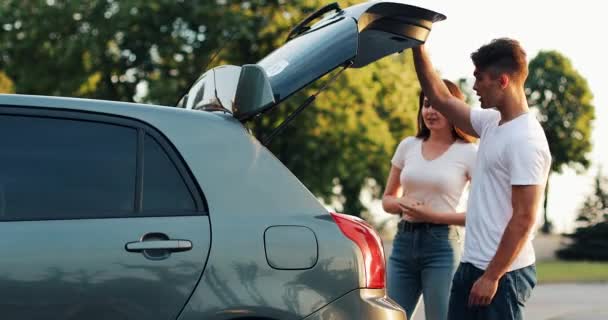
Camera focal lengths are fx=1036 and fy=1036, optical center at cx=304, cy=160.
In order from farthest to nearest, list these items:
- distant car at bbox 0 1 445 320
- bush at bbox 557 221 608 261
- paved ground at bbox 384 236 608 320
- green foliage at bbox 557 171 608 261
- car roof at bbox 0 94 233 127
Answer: green foliage at bbox 557 171 608 261 < bush at bbox 557 221 608 261 < paved ground at bbox 384 236 608 320 < car roof at bbox 0 94 233 127 < distant car at bbox 0 1 445 320

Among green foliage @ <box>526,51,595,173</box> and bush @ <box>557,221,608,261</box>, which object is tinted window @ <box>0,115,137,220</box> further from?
green foliage @ <box>526,51,595,173</box>

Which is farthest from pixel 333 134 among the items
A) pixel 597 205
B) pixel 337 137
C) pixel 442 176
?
pixel 442 176

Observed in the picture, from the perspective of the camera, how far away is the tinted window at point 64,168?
3707 mm

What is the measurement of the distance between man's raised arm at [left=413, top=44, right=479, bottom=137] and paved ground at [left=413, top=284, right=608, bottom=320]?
214 inches

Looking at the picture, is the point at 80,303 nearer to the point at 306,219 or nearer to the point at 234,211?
the point at 234,211

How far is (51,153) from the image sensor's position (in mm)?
3795

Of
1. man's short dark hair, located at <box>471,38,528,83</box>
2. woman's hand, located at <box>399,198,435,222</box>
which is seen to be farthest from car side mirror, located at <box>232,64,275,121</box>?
woman's hand, located at <box>399,198,435,222</box>

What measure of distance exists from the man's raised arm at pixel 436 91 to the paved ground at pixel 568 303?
5426mm

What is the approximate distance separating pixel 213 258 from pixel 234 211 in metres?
0.21

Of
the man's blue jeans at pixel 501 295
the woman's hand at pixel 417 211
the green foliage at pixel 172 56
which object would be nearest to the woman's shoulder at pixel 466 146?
the woman's hand at pixel 417 211

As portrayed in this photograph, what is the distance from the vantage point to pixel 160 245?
3686 millimetres

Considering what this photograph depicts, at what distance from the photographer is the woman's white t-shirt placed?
18.5 feet

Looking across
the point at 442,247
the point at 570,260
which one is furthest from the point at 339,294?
the point at 570,260

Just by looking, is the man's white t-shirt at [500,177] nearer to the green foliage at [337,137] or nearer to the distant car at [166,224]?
the distant car at [166,224]
